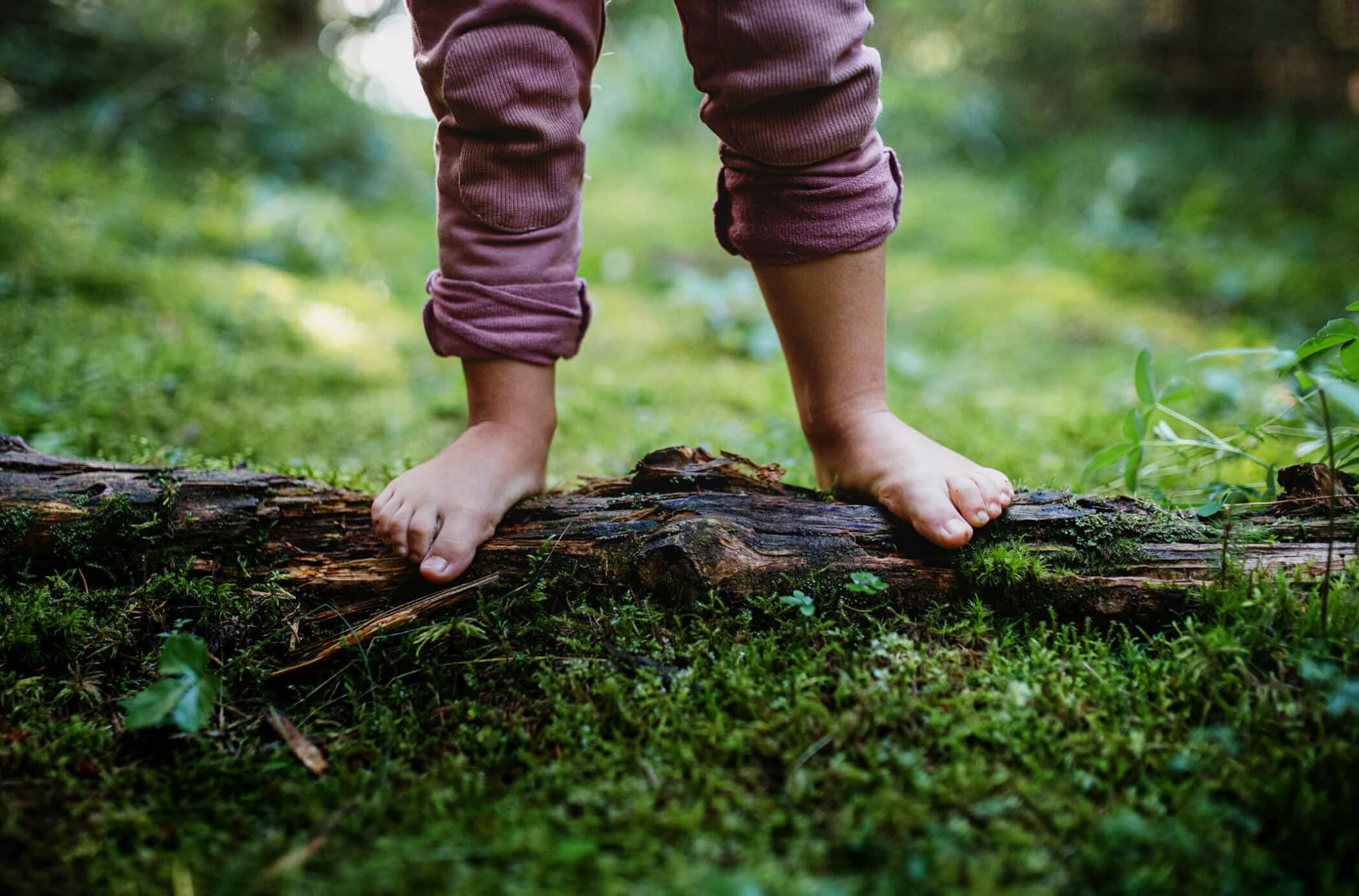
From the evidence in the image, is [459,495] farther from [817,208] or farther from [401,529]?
[817,208]

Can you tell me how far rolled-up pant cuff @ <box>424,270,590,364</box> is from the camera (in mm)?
1376

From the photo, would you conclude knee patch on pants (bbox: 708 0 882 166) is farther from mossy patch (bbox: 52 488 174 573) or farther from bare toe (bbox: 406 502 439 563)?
mossy patch (bbox: 52 488 174 573)

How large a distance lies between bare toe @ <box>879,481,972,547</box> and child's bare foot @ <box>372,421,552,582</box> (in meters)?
0.62

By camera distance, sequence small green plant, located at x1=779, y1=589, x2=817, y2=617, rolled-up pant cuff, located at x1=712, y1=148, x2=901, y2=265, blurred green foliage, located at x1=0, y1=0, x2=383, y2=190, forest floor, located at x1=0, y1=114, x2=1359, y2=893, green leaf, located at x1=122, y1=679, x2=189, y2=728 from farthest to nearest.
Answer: blurred green foliage, located at x1=0, y1=0, x2=383, y2=190 → rolled-up pant cuff, located at x1=712, y1=148, x2=901, y2=265 → small green plant, located at x1=779, y1=589, x2=817, y2=617 → green leaf, located at x1=122, y1=679, x2=189, y2=728 → forest floor, located at x1=0, y1=114, x2=1359, y2=893

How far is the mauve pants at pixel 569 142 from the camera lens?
1.20m

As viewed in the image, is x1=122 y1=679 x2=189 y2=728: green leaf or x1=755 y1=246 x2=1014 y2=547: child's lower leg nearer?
x1=122 y1=679 x2=189 y2=728: green leaf

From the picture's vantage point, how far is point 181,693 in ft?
3.13

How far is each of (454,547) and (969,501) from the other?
0.77 metres

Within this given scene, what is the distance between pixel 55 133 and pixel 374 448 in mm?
3024

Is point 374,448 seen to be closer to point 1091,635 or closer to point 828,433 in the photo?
point 828,433

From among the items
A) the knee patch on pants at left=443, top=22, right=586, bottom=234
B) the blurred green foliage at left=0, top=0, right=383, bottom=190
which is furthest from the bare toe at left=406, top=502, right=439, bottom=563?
the blurred green foliage at left=0, top=0, right=383, bottom=190

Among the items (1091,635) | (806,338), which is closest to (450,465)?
(806,338)

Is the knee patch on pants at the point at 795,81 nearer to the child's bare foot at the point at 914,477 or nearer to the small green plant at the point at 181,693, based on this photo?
the child's bare foot at the point at 914,477

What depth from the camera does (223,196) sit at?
12.2ft
